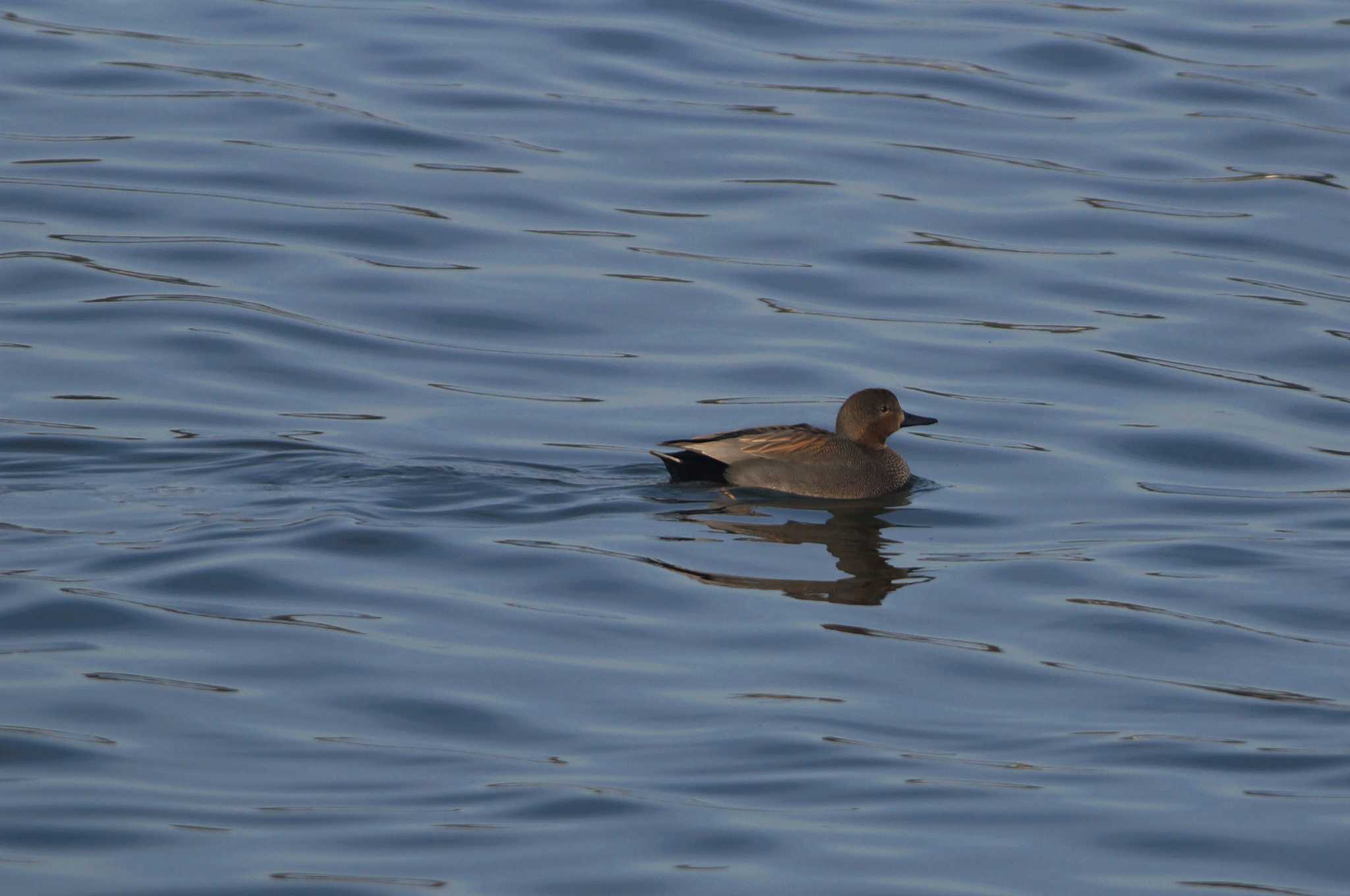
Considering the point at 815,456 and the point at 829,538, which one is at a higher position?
the point at 815,456

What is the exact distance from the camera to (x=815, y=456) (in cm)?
1111

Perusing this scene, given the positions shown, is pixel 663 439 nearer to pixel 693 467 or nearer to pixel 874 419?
pixel 693 467

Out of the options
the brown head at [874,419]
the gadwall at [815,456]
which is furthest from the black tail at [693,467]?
the brown head at [874,419]

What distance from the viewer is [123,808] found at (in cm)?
650

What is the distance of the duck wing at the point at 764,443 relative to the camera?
10.8m

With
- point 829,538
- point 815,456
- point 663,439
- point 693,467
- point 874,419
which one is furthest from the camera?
point 663,439

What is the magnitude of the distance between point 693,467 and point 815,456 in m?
0.69

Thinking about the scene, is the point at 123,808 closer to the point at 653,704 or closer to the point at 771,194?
the point at 653,704

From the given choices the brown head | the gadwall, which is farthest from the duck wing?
the brown head

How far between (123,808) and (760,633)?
2970 millimetres

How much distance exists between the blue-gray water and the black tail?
8 centimetres

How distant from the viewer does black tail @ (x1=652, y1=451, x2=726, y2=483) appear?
10.8 meters

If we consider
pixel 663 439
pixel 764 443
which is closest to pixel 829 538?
pixel 764 443

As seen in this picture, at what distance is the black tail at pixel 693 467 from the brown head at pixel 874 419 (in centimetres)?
81
